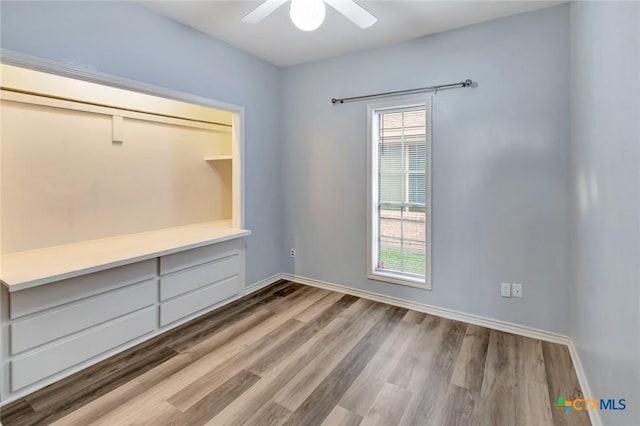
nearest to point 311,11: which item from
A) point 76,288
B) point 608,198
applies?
point 608,198

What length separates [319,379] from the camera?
6.64 feet

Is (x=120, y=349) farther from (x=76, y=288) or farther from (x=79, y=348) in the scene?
(x=76, y=288)

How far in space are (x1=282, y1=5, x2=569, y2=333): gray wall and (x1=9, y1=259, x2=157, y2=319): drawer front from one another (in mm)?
2052

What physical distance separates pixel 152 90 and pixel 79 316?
1.77 meters

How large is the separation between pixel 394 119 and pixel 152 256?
2.60 meters

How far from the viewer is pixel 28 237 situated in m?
2.33

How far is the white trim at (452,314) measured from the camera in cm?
249

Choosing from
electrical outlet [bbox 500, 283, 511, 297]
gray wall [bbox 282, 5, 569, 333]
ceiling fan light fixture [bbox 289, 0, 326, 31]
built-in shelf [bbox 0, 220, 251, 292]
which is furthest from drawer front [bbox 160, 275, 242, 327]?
electrical outlet [bbox 500, 283, 511, 297]

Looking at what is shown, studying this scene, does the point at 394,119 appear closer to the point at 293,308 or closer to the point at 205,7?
the point at 205,7

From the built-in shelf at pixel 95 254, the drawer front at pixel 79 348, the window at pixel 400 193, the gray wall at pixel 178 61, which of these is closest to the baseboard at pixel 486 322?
the window at pixel 400 193

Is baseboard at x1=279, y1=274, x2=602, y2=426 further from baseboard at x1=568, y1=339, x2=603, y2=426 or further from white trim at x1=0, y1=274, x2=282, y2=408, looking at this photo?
white trim at x1=0, y1=274, x2=282, y2=408

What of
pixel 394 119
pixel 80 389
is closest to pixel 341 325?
pixel 80 389

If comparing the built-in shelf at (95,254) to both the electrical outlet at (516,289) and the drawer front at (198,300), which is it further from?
the electrical outlet at (516,289)

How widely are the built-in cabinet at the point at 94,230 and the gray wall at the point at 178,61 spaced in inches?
12.1
